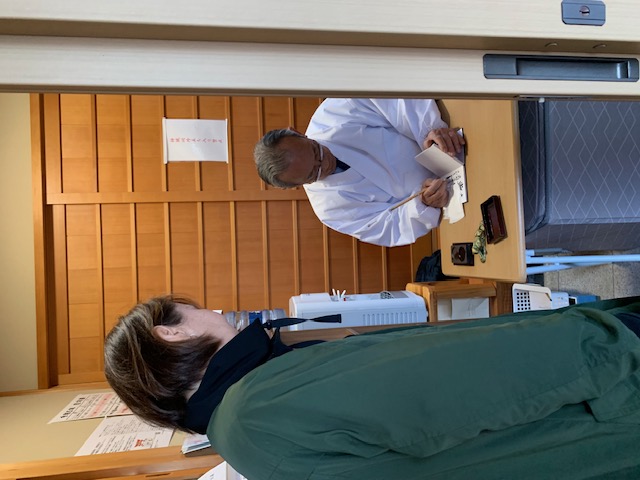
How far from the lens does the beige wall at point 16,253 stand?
2.62 meters

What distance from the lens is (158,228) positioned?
293cm

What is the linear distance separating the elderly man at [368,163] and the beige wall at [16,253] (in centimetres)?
178

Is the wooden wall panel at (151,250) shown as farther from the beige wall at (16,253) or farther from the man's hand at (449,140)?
the man's hand at (449,140)

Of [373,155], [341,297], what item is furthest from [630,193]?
[341,297]

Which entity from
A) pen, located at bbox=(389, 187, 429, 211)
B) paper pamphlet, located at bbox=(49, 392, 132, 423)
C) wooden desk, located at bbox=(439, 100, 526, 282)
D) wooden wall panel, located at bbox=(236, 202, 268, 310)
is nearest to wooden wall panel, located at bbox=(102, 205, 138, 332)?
paper pamphlet, located at bbox=(49, 392, 132, 423)

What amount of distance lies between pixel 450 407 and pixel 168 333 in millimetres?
638

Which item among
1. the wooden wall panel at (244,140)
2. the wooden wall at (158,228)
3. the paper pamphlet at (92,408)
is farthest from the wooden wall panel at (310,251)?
the paper pamphlet at (92,408)

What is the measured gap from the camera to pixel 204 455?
1.77 metres

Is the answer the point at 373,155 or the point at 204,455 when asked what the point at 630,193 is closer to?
the point at 373,155

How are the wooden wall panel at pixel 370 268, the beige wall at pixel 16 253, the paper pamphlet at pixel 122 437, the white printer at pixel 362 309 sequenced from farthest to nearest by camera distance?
1. the wooden wall panel at pixel 370 268
2. the beige wall at pixel 16 253
3. the white printer at pixel 362 309
4. the paper pamphlet at pixel 122 437

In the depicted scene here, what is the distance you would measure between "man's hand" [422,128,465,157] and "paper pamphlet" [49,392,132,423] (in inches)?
72.8

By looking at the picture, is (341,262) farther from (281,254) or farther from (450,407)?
(450,407)

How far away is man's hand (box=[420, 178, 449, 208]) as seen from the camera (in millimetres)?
1692

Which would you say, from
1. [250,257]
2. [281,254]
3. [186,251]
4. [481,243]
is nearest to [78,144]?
[186,251]
